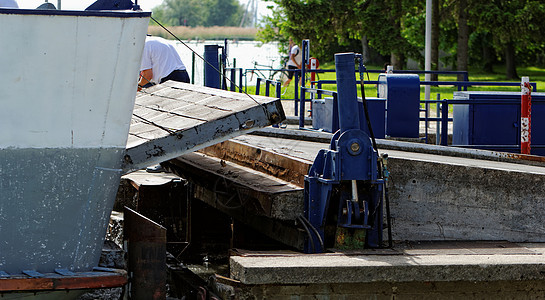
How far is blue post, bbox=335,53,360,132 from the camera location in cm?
639

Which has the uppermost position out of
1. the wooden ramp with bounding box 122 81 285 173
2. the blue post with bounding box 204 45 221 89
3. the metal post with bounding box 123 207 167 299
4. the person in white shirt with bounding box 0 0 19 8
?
the person in white shirt with bounding box 0 0 19 8

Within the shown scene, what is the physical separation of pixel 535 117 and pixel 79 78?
Result: 21.1 feet

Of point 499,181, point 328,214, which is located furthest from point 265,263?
point 499,181

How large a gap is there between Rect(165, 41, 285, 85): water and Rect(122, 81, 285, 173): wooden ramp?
9257 millimetres

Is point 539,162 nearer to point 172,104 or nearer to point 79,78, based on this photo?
point 172,104

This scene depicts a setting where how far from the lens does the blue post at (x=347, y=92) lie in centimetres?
639

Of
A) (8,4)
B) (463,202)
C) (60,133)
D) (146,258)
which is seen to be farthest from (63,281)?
(463,202)

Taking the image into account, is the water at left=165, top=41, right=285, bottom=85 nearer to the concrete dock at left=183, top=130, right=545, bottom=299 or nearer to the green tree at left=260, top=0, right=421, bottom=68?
the green tree at left=260, top=0, right=421, bottom=68

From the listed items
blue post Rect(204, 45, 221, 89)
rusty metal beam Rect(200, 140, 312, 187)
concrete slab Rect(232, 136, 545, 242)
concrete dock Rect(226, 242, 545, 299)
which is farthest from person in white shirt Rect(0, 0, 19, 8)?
blue post Rect(204, 45, 221, 89)


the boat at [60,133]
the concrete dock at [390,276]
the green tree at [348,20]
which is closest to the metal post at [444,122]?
the concrete dock at [390,276]

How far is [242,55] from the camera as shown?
3105 centimetres

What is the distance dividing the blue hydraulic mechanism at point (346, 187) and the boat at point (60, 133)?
1.56m

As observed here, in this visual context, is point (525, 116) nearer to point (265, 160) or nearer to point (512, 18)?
point (265, 160)

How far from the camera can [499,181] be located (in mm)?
6828
